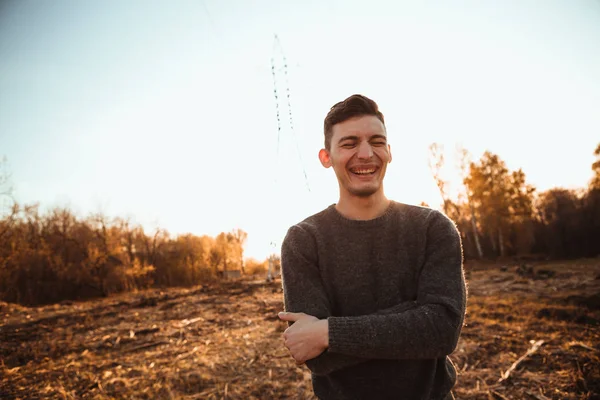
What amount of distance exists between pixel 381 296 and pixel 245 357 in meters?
6.02

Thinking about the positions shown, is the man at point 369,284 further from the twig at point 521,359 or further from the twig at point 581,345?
the twig at point 581,345

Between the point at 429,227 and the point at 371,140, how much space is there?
0.73 metres

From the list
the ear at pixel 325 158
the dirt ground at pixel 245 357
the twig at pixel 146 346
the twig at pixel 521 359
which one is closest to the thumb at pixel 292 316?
the ear at pixel 325 158

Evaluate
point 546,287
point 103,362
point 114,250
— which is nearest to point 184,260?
point 114,250

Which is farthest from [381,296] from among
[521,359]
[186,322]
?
[186,322]

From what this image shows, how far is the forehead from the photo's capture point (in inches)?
80.3

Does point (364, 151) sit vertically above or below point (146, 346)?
above

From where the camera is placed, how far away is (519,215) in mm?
27406

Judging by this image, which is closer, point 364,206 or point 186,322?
point 364,206

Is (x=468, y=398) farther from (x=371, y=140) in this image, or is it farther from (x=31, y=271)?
(x=31, y=271)

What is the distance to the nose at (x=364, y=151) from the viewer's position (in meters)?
1.99

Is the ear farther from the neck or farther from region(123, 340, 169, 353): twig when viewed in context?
region(123, 340, 169, 353): twig

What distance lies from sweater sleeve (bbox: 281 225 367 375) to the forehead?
0.78 m

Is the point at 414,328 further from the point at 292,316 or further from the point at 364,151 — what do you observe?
the point at 364,151
